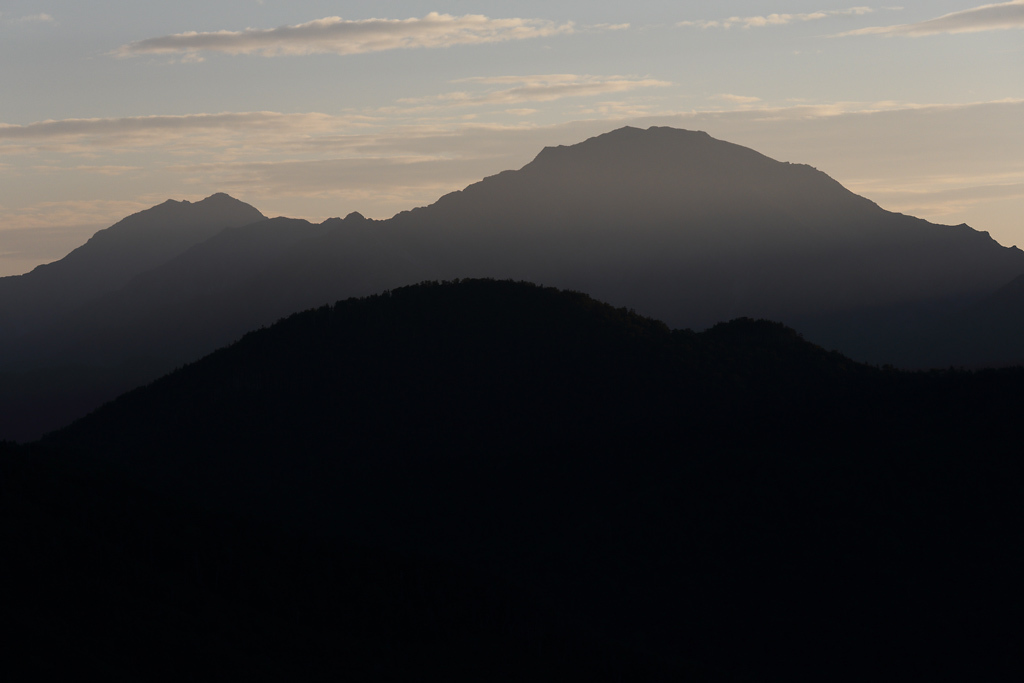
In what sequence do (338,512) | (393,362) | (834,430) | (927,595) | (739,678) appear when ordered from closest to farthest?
(739,678), (927,595), (338,512), (834,430), (393,362)

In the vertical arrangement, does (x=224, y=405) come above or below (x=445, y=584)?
above

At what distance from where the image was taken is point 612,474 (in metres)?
88.1

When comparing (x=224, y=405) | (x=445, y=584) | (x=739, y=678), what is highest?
(x=224, y=405)

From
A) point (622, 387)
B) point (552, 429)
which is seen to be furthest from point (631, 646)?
point (622, 387)

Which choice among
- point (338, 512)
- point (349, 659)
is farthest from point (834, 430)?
point (349, 659)

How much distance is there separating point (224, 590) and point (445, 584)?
49.5 ft

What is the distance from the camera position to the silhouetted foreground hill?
61.7 metres

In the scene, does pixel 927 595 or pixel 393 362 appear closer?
pixel 927 595

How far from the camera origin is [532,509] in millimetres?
83562

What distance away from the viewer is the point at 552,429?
9812 cm

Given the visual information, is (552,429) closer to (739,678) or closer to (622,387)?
(622,387)

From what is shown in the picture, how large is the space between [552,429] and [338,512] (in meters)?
25.8

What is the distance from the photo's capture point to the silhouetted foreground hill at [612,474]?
6169 cm

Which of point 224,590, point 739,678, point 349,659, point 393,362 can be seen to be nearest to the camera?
point 349,659
